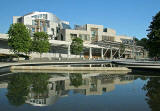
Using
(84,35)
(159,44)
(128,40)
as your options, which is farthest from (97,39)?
(159,44)

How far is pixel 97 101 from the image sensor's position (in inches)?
382

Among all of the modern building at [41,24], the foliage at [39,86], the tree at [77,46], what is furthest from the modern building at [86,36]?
the foliage at [39,86]

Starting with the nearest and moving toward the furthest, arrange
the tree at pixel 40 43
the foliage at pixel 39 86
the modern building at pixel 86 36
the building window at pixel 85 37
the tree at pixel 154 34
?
1. the foliage at pixel 39 86
2. the tree at pixel 154 34
3. the tree at pixel 40 43
4. the modern building at pixel 86 36
5. the building window at pixel 85 37

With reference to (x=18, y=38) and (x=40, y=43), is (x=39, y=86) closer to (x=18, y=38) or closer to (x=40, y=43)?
(x=18, y=38)

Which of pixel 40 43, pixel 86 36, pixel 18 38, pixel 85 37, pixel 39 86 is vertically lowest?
pixel 39 86

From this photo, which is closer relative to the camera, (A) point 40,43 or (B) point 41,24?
(A) point 40,43

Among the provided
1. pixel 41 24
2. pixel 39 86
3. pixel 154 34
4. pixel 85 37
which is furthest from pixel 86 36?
pixel 39 86

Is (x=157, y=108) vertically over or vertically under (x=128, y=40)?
under

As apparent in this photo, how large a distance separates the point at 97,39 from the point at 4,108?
96.0 m

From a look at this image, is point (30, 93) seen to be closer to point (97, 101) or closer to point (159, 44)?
point (97, 101)

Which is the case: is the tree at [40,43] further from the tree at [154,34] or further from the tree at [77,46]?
the tree at [154,34]

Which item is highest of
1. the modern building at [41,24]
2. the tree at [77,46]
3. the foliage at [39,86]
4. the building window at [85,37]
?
the modern building at [41,24]

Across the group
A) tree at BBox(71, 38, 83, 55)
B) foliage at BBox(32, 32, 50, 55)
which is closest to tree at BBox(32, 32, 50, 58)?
foliage at BBox(32, 32, 50, 55)

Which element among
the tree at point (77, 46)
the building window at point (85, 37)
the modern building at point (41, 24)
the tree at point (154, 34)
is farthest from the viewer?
the modern building at point (41, 24)
